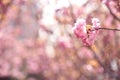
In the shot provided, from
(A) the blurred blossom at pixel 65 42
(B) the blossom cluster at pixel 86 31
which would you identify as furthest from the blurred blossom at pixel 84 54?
(B) the blossom cluster at pixel 86 31

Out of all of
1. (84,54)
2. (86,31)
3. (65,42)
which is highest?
(65,42)

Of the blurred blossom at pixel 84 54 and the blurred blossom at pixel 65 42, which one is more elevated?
the blurred blossom at pixel 65 42

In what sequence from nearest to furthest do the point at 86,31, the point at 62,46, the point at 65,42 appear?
the point at 86,31
the point at 65,42
the point at 62,46

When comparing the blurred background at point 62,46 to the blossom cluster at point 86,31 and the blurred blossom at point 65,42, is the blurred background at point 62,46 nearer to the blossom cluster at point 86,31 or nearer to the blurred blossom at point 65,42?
the blurred blossom at point 65,42

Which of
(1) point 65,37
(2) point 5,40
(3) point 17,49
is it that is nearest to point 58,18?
(1) point 65,37

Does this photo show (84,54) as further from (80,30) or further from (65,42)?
(80,30)

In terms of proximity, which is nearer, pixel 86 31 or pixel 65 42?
pixel 86 31

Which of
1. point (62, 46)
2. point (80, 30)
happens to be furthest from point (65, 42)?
point (80, 30)

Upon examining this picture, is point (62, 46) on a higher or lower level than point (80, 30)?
higher

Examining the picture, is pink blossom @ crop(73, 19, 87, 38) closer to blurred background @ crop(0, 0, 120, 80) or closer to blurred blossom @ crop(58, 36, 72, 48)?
blurred background @ crop(0, 0, 120, 80)
